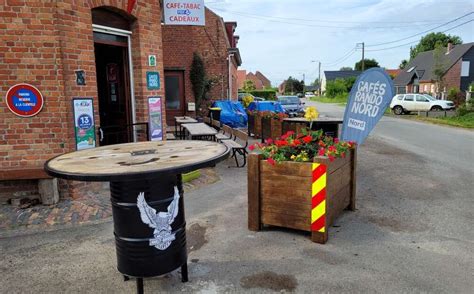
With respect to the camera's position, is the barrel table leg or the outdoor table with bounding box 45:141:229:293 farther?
the barrel table leg

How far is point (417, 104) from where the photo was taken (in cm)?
2769

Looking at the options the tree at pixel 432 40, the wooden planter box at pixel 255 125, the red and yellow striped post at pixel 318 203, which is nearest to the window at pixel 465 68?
the tree at pixel 432 40

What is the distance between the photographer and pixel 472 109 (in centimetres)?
2100

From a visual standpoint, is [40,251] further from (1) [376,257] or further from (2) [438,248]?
(2) [438,248]

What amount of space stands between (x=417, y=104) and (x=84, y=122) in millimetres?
26979

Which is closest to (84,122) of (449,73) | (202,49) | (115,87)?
(115,87)

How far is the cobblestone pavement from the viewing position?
193 inches

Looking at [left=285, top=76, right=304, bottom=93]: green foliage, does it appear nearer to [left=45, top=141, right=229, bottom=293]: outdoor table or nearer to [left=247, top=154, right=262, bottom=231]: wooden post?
[left=247, top=154, right=262, bottom=231]: wooden post

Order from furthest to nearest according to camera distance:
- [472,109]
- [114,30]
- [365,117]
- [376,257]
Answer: [472,109]
[114,30]
[365,117]
[376,257]

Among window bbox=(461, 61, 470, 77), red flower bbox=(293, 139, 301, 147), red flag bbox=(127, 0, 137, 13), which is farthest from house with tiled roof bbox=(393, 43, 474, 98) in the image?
red flower bbox=(293, 139, 301, 147)

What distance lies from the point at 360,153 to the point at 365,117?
18.0 ft

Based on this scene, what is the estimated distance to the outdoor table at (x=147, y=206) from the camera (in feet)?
9.59

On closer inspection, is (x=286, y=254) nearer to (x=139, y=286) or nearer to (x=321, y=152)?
(x=321, y=152)

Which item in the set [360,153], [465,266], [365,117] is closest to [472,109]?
[360,153]
